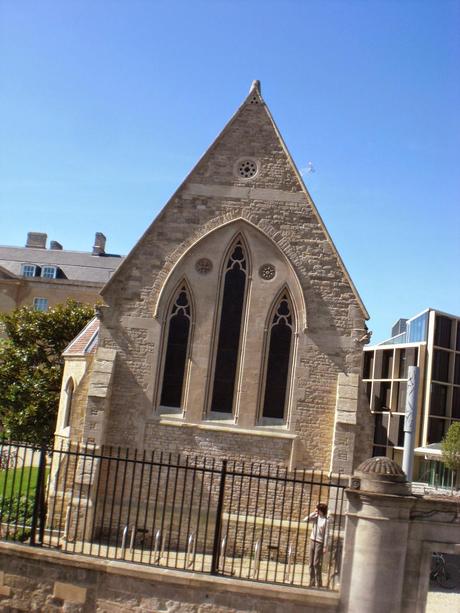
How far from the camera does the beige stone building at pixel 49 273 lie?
4597 centimetres

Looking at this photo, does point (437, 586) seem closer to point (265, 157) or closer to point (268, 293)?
point (268, 293)

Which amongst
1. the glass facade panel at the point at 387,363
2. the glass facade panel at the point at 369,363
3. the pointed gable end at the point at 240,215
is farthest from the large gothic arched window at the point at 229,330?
the glass facade panel at the point at 369,363

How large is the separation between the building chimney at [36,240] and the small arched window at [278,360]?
40160mm

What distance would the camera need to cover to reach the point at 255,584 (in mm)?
9773

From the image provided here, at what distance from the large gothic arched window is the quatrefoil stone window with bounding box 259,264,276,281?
459 millimetres

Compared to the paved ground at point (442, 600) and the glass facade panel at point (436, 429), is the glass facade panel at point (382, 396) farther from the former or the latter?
the paved ground at point (442, 600)

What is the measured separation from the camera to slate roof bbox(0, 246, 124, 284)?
48594 millimetres

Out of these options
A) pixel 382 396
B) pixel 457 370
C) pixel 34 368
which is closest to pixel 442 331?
pixel 457 370

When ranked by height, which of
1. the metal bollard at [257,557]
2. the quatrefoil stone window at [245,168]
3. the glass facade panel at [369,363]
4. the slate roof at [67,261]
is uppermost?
the slate roof at [67,261]

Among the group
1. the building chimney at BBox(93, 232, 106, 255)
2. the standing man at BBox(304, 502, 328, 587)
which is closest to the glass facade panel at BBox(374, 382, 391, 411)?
the building chimney at BBox(93, 232, 106, 255)

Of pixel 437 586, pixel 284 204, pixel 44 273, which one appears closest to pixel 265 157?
pixel 284 204

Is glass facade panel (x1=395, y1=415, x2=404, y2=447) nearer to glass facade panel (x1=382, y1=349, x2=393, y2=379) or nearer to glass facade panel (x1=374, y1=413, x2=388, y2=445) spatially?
glass facade panel (x1=374, y1=413, x2=388, y2=445)

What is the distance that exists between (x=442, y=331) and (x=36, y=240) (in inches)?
1322

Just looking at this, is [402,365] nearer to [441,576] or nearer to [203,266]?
[441,576]
